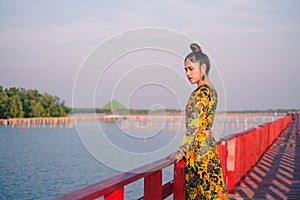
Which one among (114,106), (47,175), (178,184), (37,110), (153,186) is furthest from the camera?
(37,110)

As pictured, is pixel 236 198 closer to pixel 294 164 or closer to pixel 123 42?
pixel 123 42

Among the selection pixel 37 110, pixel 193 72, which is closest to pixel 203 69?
pixel 193 72

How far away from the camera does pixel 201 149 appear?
3688 millimetres

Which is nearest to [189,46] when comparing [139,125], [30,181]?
[139,125]

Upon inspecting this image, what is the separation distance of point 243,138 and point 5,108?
10965 centimetres

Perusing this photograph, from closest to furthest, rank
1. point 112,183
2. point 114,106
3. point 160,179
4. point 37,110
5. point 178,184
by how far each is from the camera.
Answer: point 112,183 → point 160,179 → point 114,106 → point 178,184 → point 37,110

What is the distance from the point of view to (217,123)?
3848 mm

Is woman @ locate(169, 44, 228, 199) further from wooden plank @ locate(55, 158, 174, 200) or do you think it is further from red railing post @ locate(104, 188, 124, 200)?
Answer: red railing post @ locate(104, 188, 124, 200)

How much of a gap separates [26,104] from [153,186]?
119315 millimetres

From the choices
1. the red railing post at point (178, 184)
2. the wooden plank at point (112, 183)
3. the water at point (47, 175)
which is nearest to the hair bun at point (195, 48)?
the wooden plank at point (112, 183)

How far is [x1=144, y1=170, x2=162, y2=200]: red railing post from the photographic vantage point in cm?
335

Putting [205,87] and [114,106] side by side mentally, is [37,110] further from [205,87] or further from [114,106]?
[205,87]

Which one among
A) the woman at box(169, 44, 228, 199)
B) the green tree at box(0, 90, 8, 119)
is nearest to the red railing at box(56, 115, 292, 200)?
the woman at box(169, 44, 228, 199)

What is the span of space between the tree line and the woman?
4431 inches
